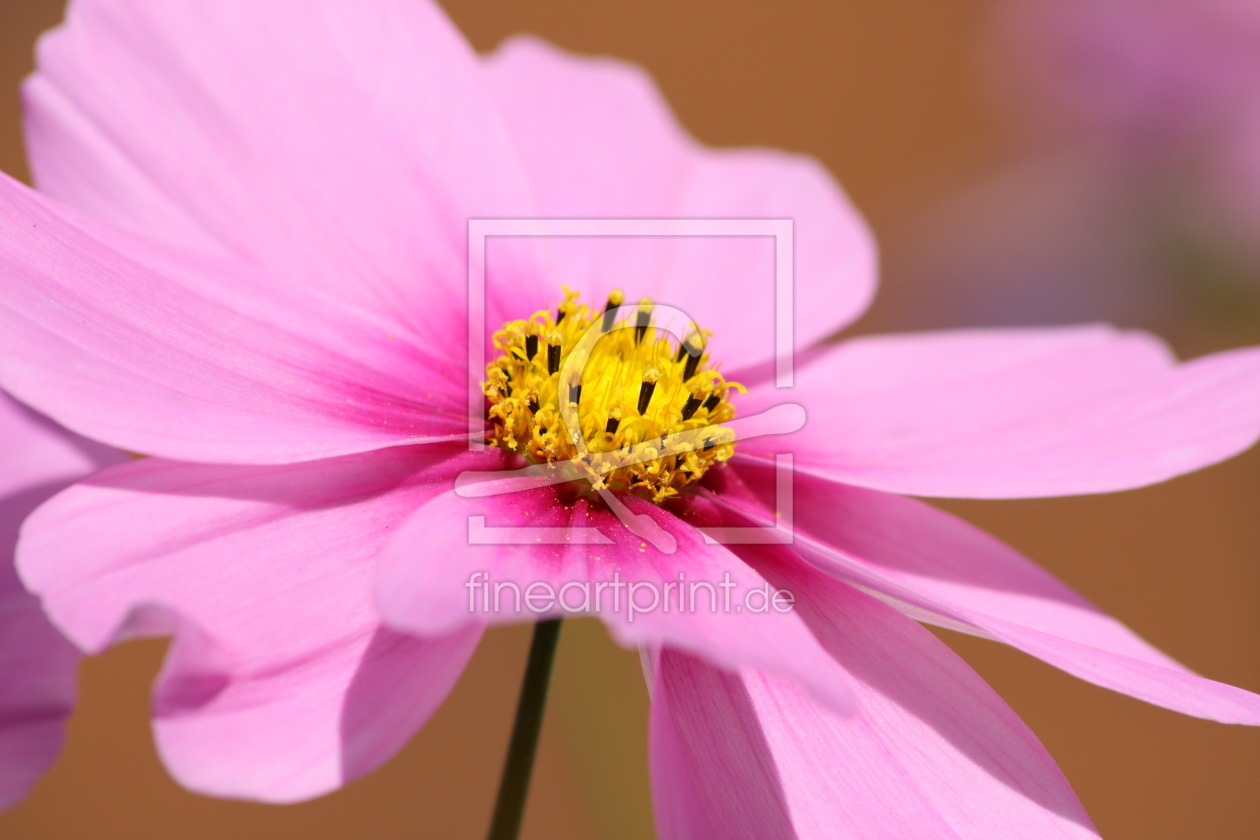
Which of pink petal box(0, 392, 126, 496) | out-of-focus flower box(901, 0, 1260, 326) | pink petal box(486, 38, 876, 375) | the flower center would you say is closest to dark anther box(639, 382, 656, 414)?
the flower center

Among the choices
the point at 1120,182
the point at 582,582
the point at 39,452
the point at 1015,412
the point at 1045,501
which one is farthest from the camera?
the point at 1045,501

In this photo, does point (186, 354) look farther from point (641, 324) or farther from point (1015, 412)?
point (1015, 412)

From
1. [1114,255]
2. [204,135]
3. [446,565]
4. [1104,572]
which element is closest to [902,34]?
[1104,572]

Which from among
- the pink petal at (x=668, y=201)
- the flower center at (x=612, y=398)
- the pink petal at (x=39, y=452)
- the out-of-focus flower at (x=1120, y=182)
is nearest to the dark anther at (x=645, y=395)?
the flower center at (x=612, y=398)

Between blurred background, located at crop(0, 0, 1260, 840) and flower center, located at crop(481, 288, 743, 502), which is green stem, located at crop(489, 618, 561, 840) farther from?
blurred background, located at crop(0, 0, 1260, 840)

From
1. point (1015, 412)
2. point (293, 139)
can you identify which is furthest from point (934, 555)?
point (293, 139)

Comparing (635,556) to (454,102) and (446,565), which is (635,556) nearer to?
(446,565)
